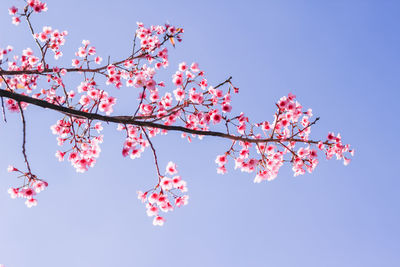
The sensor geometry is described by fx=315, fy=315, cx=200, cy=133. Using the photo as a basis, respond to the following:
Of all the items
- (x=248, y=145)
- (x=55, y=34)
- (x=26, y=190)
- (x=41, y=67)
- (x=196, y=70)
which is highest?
(x=55, y=34)

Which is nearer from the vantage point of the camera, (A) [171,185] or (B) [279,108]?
(A) [171,185]

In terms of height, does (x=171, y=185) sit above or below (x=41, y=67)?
below

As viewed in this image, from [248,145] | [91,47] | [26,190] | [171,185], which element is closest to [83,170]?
[26,190]

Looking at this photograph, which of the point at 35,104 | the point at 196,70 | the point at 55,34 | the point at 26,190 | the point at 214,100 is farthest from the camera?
the point at 55,34

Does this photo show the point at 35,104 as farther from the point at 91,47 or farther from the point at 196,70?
the point at 91,47

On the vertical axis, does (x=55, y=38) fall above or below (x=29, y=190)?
above

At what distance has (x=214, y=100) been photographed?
6.85m

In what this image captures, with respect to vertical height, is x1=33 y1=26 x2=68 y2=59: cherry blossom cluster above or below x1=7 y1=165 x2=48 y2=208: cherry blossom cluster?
above

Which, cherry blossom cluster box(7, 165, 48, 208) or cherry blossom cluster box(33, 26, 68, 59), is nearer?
cherry blossom cluster box(7, 165, 48, 208)

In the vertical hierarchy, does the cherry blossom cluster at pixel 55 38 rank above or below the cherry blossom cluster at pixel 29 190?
above

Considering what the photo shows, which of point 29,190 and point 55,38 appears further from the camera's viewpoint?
point 55,38

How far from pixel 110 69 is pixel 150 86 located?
4.73 metres

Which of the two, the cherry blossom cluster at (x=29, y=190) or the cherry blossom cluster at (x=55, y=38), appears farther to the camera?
the cherry blossom cluster at (x=55, y=38)

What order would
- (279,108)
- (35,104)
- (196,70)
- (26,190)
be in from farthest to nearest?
(196,70), (279,108), (26,190), (35,104)
